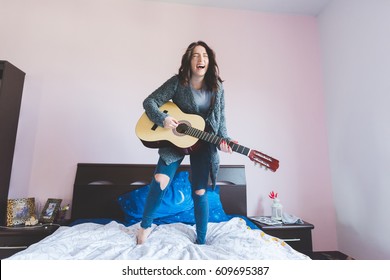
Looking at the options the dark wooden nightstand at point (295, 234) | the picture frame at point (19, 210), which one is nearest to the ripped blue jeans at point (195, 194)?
the dark wooden nightstand at point (295, 234)

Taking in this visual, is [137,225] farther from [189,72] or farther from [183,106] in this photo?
[189,72]

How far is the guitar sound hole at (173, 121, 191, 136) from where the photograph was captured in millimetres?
1268

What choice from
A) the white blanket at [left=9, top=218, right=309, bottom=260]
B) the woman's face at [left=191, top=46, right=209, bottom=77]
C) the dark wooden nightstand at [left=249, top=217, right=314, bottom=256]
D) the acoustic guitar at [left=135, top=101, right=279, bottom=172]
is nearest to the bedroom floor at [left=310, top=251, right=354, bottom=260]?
the dark wooden nightstand at [left=249, top=217, right=314, bottom=256]

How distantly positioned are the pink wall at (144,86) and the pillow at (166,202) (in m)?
0.43

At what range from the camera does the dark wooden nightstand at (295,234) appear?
66.1 inches

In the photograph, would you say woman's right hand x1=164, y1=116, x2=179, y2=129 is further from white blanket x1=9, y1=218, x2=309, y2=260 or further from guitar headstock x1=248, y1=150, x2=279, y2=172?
white blanket x1=9, y1=218, x2=309, y2=260

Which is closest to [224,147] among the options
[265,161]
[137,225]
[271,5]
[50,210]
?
[265,161]

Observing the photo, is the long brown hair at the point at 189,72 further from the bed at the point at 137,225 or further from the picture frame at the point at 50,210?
the picture frame at the point at 50,210

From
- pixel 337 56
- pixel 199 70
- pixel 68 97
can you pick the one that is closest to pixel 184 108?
pixel 199 70

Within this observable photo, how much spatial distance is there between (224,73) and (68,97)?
4.71 ft

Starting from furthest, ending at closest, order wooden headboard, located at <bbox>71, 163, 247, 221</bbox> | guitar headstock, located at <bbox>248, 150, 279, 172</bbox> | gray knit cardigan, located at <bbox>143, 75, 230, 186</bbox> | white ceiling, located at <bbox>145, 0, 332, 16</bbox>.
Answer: white ceiling, located at <bbox>145, 0, 332, 16</bbox> < wooden headboard, located at <bbox>71, 163, 247, 221</bbox> < gray knit cardigan, located at <bbox>143, 75, 230, 186</bbox> < guitar headstock, located at <bbox>248, 150, 279, 172</bbox>

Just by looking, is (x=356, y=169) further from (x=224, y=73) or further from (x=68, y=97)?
(x=68, y=97)

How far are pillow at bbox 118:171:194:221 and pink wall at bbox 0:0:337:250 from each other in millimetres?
427

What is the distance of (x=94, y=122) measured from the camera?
6.57ft
